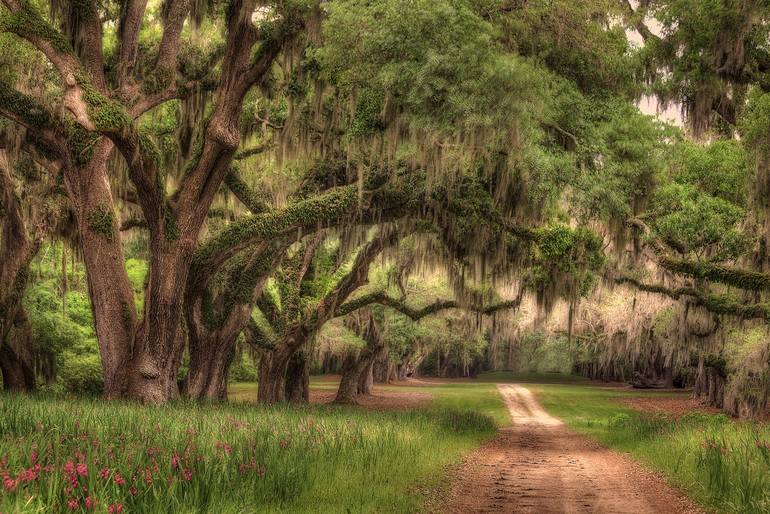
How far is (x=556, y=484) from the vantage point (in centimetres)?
1184

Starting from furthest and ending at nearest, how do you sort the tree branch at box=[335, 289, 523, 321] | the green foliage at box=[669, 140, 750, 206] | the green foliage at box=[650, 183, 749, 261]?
1. the tree branch at box=[335, 289, 523, 321]
2. the green foliage at box=[669, 140, 750, 206]
3. the green foliage at box=[650, 183, 749, 261]

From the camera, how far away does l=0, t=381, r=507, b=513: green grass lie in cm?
561

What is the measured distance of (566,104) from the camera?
1448 cm

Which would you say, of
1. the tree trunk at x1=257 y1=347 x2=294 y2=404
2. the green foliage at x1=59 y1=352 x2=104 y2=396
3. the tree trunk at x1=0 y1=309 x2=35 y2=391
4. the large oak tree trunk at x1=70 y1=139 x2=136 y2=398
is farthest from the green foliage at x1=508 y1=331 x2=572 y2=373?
the large oak tree trunk at x1=70 y1=139 x2=136 y2=398

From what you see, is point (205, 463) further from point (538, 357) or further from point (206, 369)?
point (538, 357)

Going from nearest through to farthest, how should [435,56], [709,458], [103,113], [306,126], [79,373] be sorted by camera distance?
[709,458] → [435,56] → [103,113] → [306,126] → [79,373]

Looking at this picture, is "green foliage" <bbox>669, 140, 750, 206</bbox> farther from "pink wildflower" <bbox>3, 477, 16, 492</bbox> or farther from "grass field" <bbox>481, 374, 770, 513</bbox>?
"pink wildflower" <bbox>3, 477, 16, 492</bbox>

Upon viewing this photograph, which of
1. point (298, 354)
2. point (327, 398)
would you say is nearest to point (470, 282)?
point (298, 354)

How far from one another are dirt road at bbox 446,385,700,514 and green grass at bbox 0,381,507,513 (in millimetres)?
597

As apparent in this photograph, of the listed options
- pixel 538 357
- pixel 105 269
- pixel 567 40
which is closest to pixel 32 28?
pixel 105 269

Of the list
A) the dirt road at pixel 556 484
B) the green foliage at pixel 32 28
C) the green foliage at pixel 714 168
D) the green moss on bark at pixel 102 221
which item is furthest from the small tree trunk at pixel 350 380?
the green foliage at pixel 32 28

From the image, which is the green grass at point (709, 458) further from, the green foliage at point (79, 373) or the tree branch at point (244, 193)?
the green foliage at point (79, 373)

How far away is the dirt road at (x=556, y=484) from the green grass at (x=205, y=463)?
23.5 inches

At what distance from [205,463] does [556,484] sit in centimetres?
647
